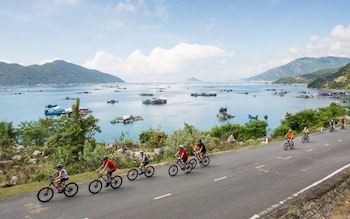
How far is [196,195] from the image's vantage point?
12.8m

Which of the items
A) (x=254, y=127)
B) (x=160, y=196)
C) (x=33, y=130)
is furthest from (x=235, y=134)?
(x=160, y=196)

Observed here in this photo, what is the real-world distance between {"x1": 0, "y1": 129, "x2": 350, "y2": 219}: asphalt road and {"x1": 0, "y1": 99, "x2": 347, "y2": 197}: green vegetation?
294 centimetres

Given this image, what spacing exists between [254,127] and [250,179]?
43.3m

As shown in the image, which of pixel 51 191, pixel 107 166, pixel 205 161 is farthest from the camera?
pixel 205 161

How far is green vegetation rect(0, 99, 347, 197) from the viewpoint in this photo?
63.8ft

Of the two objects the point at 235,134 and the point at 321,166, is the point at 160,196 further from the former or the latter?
the point at 235,134

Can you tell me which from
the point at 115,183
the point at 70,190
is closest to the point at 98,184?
the point at 115,183

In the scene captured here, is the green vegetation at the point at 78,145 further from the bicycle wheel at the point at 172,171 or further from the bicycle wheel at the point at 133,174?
the bicycle wheel at the point at 172,171

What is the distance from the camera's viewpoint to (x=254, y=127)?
56906mm

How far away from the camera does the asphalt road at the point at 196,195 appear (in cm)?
1079

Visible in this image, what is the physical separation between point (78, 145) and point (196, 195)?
17.3 m

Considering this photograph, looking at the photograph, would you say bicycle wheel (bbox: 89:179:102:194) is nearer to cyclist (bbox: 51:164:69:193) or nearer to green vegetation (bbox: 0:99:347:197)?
cyclist (bbox: 51:164:69:193)

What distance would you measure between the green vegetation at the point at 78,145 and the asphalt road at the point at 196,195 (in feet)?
9.65

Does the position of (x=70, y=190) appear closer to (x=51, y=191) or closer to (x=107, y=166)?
(x=51, y=191)
